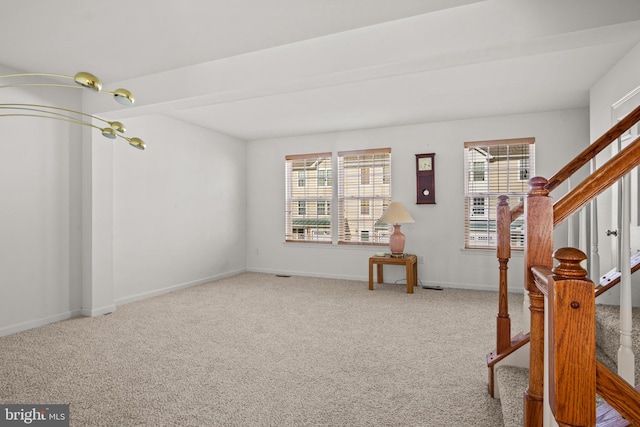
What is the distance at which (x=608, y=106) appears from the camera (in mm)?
3508

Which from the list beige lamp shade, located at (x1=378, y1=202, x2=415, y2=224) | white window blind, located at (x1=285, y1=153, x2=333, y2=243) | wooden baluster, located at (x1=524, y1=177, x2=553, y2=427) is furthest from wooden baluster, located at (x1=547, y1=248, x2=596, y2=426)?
white window blind, located at (x1=285, y1=153, x2=333, y2=243)

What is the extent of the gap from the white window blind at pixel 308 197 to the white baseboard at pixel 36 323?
11.0 feet

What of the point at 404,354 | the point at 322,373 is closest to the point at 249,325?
the point at 322,373

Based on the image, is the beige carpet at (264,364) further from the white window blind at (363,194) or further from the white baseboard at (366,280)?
the white window blind at (363,194)

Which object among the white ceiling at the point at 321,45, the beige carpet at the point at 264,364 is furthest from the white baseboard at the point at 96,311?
the white ceiling at the point at 321,45

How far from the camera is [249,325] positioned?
3664 millimetres

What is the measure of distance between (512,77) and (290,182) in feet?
12.6

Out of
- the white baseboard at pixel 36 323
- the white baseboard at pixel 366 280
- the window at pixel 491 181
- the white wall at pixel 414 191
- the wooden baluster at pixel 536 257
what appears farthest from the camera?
the white baseboard at pixel 366 280

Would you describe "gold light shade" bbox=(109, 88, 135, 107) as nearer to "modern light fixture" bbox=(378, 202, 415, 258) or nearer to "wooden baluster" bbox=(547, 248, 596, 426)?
"wooden baluster" bbox=(547, 248, 596, 426)

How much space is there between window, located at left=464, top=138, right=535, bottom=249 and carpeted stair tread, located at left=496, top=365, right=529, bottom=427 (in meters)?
3.42

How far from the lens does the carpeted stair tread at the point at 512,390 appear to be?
1713 mm

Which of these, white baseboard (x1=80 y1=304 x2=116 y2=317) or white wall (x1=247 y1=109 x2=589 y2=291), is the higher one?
white wall (x1=247 y1=109 x2=589 y2=291)

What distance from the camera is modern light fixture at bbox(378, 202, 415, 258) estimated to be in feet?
17.0

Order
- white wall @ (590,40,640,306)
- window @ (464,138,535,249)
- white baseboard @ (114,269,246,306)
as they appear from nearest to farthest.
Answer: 1. white wall @ (590,40,640,306)
2. white baseboard @ (114,269,246,306)
3. window @ (464,138,535,249)
